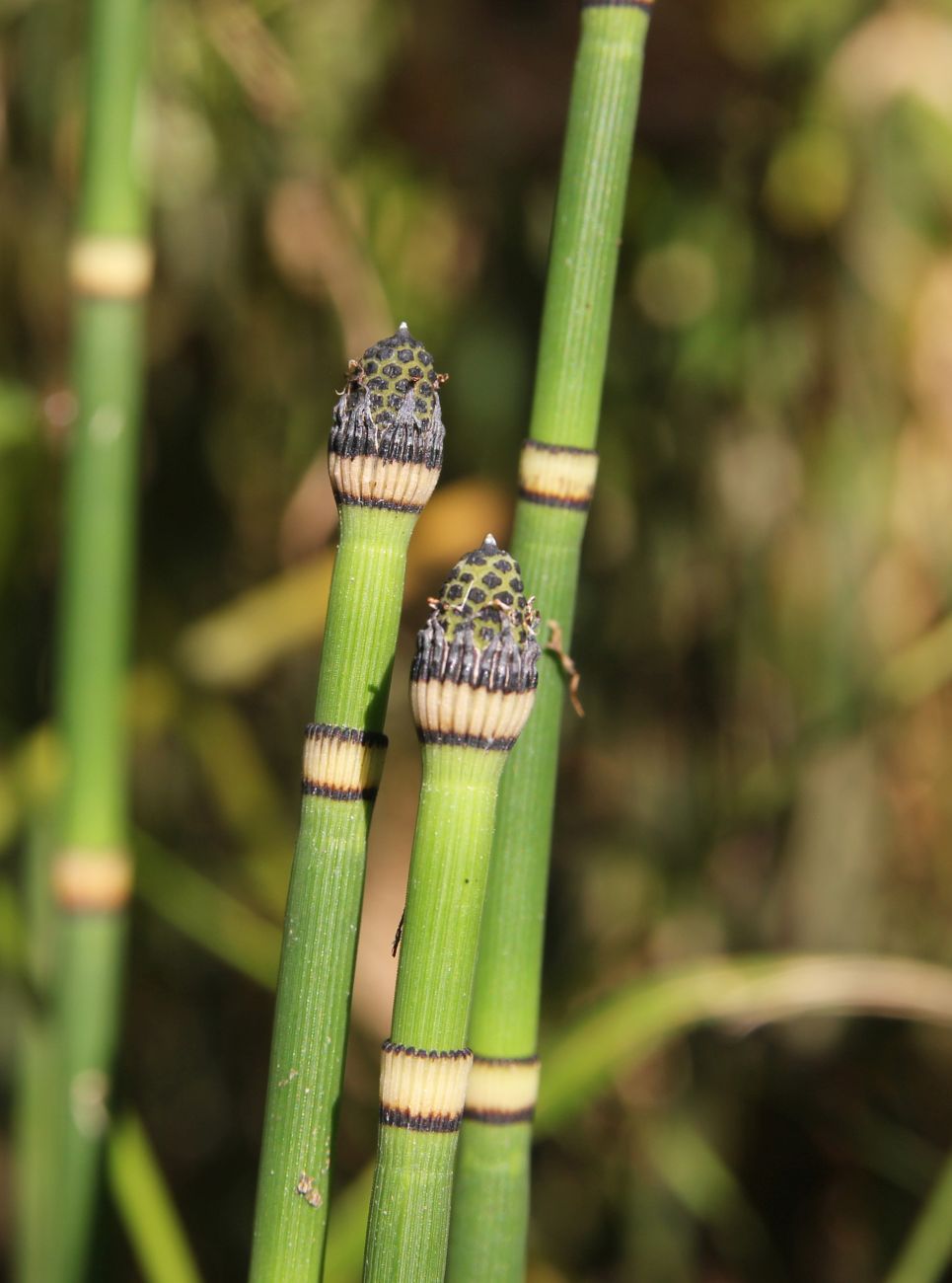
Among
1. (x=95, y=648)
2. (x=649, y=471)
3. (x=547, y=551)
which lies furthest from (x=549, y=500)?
(x=649, y=471)

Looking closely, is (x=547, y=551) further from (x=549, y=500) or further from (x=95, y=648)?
(x=95, y=648)

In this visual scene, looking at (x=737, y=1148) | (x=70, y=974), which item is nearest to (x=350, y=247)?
(x=70, y=974)

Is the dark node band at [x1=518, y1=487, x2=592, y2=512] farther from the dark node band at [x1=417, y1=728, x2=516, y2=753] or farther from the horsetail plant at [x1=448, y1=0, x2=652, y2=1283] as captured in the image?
the dark node band at [x1=417, y1=728, x2=516, y2=753]

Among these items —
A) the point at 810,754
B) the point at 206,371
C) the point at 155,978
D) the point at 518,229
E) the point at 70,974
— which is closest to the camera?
the point at 70,974

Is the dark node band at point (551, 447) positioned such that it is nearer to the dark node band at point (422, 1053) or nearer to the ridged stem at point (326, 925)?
the ridged stem at point (326, 925)

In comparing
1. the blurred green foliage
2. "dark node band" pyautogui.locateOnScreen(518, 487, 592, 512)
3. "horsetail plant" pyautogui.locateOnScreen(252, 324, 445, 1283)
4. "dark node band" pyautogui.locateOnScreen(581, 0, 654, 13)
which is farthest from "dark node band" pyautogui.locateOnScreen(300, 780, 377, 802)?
the blurred green foliage

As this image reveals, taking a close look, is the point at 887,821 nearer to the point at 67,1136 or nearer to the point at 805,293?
the point at 805,293

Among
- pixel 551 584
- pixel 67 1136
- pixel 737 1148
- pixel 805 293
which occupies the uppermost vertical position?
pixel 805 293
